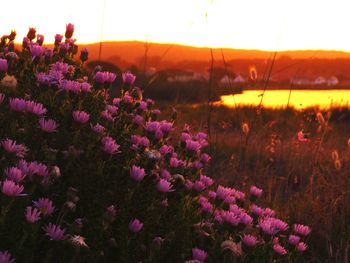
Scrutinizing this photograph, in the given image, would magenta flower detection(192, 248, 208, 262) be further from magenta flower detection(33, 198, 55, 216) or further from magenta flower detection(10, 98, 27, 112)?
magenta flower detection(10, 98, 27, 112)

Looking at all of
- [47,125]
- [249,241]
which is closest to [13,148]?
[47,125]

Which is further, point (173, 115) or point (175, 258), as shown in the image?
point (173, 115)

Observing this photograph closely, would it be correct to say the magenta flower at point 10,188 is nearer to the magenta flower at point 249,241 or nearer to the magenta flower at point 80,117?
the magenta flower at point 80,117

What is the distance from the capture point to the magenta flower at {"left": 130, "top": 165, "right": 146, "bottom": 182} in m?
2.93

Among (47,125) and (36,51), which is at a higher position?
(36,51)

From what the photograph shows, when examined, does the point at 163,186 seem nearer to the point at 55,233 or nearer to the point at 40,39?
the point at 55,233

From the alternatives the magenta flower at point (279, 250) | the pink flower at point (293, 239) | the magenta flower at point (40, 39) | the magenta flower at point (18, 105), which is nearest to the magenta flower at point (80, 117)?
the magenta flower at point (18, 105)

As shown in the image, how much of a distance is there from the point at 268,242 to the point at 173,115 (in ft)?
4.69

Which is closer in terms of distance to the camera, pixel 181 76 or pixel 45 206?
pixel 45 206

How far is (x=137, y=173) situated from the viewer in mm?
2949

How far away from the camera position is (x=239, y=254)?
285 centimetres

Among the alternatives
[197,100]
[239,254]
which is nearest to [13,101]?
[239,254]

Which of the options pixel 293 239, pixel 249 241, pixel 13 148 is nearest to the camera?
pixel 13 148

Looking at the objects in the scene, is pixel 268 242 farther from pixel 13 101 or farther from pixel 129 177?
pixel 13 101
